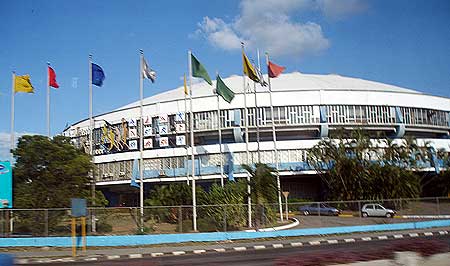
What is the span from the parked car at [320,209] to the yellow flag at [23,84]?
2123 cm

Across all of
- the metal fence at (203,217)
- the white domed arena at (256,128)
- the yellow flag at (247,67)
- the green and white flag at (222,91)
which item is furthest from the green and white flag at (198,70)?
the white domed arena at (256,128)

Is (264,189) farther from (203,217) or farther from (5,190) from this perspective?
(5,190)

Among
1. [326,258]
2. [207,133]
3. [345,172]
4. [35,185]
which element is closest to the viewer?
[326,258]

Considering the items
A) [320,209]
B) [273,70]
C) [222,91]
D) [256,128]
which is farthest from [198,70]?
[256,128]

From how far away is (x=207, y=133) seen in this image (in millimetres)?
56188

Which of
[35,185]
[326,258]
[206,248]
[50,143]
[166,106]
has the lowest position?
[206,248]

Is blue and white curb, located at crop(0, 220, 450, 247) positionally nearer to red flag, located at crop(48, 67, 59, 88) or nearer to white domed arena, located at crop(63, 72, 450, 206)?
red flag, located at crop(48, 67, 59, 88)

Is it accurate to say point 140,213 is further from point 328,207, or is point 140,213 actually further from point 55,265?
point 328,207

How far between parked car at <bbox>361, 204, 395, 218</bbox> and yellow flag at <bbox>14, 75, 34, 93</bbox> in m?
25.0

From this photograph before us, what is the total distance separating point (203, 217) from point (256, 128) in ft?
81.9

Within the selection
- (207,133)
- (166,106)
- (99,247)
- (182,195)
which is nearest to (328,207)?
(182,195)

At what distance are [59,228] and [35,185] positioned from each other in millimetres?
4337

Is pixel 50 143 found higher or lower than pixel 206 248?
higher

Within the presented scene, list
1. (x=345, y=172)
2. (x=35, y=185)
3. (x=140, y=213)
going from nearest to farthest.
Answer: (x=140, y=213) → (x=35, y=185) → (x=345, y=172)
